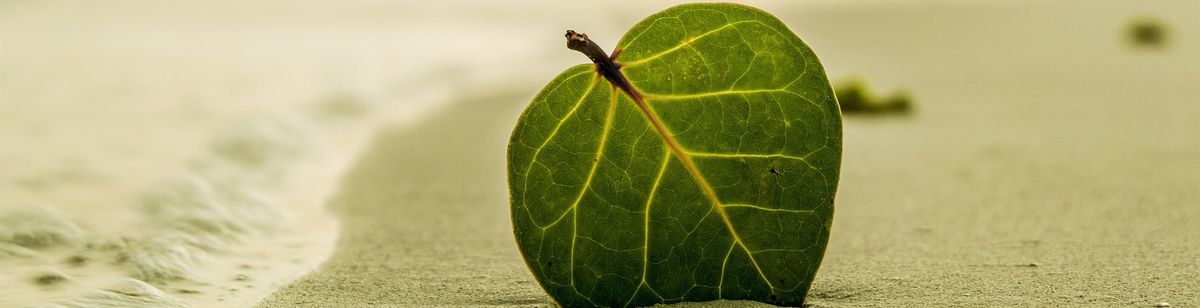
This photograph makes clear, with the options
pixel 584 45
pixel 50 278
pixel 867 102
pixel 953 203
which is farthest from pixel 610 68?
pixel 867 102

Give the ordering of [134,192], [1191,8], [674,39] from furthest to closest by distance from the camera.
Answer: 1. [1191,8]
2. [134,192]
3. [674,39]

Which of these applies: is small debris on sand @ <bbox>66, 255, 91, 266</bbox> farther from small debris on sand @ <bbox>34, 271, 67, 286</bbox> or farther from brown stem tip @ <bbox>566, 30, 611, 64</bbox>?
brown stem tip @ <bbox>566, 30, 611, 64</bbox>

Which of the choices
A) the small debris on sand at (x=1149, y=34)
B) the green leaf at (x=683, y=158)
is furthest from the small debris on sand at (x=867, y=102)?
the small debris on sand at (x=1149, y=34)

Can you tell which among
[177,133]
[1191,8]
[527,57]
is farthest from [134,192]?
[1191,8]

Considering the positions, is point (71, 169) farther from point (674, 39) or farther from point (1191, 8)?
point (1191, 8)

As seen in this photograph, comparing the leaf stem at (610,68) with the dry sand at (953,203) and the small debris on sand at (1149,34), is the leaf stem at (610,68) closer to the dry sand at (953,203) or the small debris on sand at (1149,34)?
the dry sand at (953,203)

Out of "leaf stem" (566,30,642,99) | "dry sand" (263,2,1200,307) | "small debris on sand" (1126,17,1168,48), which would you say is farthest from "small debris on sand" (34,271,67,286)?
"small debris on sand" (1126,17,1168,48)
